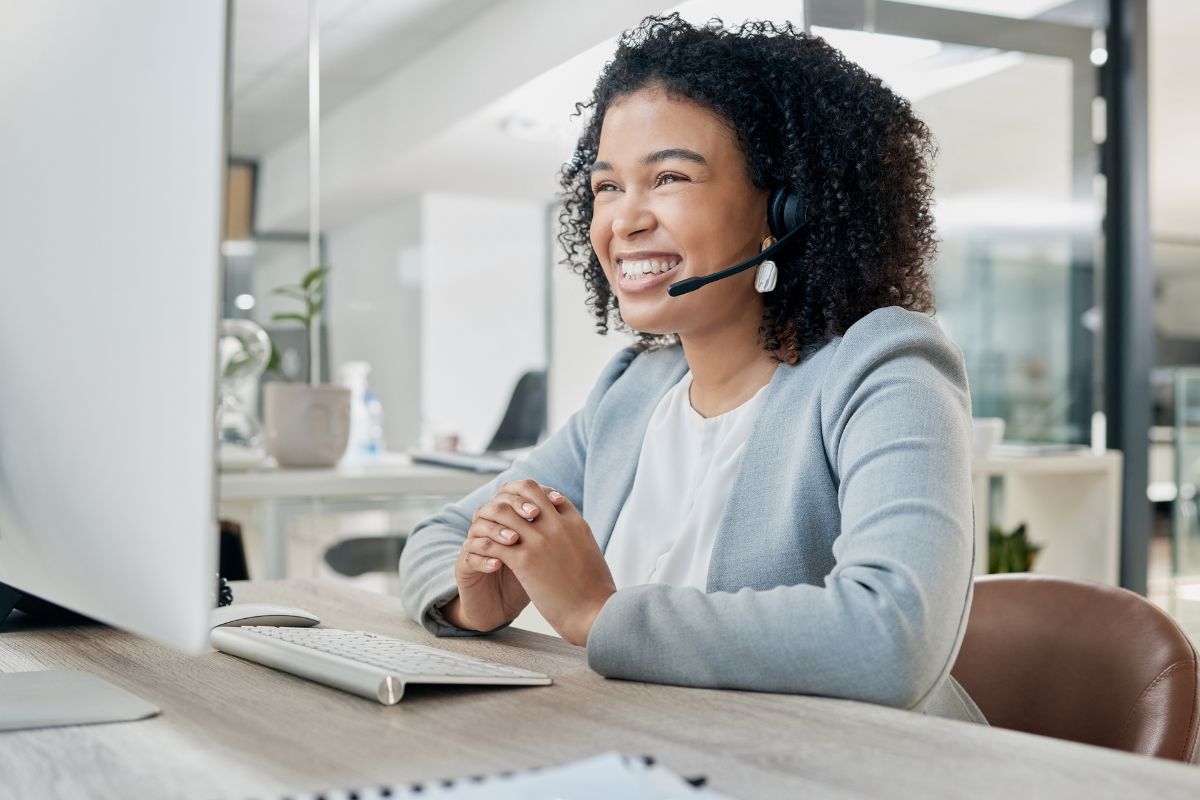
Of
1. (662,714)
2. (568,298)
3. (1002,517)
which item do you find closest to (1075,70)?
(1002,517)

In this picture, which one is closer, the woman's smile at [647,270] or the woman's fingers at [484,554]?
the woman's fingers at [484,554]

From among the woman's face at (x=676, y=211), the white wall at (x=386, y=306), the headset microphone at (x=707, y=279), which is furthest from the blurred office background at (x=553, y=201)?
the headset microphone at (x=707, y=279)

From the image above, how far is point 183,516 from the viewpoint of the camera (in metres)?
0.53

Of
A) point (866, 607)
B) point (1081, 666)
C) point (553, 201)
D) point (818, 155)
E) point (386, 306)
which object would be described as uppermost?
point (553, 201)

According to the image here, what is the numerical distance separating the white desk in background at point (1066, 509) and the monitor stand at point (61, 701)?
2480 mm

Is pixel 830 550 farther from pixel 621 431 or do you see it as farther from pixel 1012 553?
pixel 1012 553

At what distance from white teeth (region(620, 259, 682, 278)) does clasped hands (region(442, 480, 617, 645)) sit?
323mm

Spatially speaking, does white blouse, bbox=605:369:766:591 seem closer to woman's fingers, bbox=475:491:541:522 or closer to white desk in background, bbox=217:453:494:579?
woman's fingers, bbox=475:491:541:522

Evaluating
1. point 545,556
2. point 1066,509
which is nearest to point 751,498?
point 545,556

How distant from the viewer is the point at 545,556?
0.96m

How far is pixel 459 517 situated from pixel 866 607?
0.58m

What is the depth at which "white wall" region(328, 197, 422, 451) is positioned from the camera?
6.03 metres

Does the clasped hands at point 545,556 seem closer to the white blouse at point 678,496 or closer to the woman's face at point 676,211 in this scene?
the white blouse at point 678,496

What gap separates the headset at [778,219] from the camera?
1.20 metres
